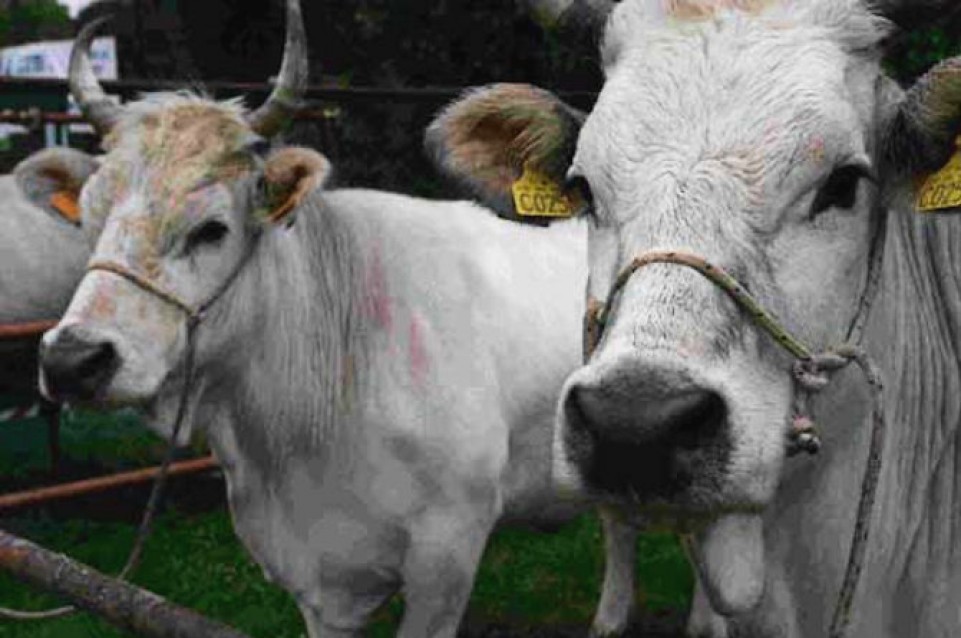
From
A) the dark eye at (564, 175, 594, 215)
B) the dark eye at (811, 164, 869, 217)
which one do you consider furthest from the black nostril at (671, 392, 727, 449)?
the dark eye at (564, 175, 594, 215)

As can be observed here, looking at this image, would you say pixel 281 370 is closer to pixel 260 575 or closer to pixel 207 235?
pixel 207 235

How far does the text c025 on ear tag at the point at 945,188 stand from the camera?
226cm

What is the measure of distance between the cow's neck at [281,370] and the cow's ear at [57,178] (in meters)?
0.72

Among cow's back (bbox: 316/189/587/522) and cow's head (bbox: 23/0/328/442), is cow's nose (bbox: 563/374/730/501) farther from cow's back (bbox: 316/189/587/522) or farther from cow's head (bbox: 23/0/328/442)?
cow's back (bbox: 316/189/587/522)

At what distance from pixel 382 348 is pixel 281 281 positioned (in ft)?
1.27

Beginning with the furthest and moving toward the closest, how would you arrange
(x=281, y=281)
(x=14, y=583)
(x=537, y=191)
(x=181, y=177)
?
(x=14, y=583) < (x=281, y=281) < (x=181, y=177) < (x=537, y=191)

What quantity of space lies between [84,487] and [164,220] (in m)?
2.09

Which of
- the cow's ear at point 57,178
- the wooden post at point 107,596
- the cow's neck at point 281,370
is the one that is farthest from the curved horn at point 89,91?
the wooden post at point 107,596

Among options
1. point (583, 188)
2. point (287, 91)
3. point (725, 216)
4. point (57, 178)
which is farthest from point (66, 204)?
point (725, 216)

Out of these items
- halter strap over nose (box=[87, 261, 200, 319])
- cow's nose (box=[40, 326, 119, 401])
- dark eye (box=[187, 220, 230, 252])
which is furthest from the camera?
dark eye (box=[187, 220, 230, 252])

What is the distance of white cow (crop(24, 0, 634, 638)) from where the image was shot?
362cm

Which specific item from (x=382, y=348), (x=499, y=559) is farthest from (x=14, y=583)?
(x=382, y=348)

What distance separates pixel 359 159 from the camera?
32.6ft

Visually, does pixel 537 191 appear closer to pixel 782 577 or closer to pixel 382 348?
pixel 782 577
